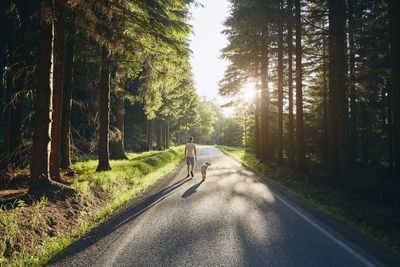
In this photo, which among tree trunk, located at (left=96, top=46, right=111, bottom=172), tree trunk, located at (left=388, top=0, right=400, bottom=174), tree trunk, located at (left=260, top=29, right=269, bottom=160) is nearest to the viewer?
tree trunk, located at (left=388, top=0, right=400, bottom=174)

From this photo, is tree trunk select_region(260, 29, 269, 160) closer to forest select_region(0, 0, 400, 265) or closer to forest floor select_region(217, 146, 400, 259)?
forest select_region(0, 0, 400, 265)

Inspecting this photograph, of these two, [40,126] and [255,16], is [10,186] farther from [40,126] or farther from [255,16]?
[255,16]

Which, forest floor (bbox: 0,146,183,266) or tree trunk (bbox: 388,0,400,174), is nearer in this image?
forest floor (bbox: 0,146,183,266)

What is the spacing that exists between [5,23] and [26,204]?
8.32 meters

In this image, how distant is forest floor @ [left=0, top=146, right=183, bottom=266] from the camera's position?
5621 mm

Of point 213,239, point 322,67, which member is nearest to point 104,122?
point 213,239

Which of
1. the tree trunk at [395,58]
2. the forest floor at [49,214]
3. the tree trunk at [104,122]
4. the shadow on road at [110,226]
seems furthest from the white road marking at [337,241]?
the tree trunk at [104,122]

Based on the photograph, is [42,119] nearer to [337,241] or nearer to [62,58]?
[62,58]

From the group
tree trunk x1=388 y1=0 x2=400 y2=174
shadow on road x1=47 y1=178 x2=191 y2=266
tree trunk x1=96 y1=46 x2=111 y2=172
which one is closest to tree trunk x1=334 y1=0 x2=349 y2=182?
tree trunk x1=388 y1=0 x2=400 y2=174

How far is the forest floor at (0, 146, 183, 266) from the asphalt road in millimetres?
484

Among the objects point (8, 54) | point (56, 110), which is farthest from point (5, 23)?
point (56, 110)

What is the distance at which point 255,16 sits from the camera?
15.8m

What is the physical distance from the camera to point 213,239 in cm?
622

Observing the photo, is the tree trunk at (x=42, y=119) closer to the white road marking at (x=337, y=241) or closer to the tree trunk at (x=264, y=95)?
the white road marking at (x=337, y=241)
